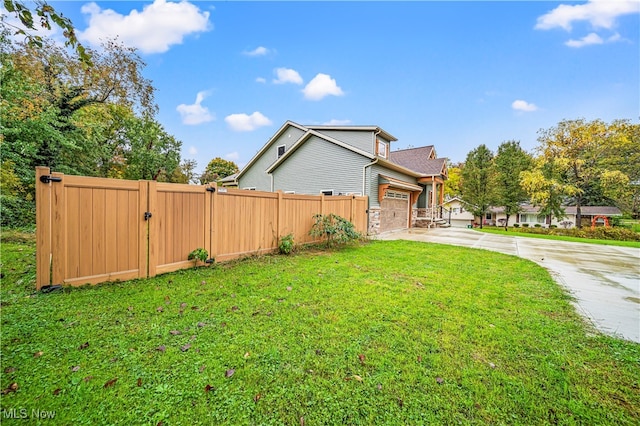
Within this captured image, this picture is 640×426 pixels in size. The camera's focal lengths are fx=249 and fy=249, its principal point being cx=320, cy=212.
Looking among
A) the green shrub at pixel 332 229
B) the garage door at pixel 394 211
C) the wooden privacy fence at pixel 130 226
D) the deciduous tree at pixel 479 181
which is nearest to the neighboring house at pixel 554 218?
the deciduous tree at pixel 479 181

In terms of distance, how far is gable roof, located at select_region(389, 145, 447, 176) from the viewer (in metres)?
18.6

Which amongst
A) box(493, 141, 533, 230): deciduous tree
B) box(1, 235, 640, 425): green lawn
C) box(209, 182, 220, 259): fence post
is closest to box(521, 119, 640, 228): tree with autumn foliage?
box(493, 141, 533, 230): deciduous tree

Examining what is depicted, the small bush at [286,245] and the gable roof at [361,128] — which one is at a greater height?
the gable roof at [361,128]

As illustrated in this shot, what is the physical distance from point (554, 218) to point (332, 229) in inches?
1568

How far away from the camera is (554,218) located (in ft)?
109

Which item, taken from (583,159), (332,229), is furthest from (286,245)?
(583,159)

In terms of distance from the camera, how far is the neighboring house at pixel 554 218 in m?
31.8

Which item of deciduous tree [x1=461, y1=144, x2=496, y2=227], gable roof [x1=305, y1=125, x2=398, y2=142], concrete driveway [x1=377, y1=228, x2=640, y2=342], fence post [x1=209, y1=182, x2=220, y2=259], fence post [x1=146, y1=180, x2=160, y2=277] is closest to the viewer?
concrete driveway [x1=377, y1=228, x2=640, y2=342]

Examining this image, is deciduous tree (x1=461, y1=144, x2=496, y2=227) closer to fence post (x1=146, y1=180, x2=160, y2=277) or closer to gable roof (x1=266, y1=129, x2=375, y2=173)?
gable roof (x1=266, y1=129, x2=375, y2=173)

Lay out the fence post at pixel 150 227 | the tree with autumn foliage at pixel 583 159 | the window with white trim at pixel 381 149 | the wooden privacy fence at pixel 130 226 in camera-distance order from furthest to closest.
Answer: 1. the tree with autumn foliage at pixel 583 159
2. the window with white trim at pixel 381 149
3. the fence post at pixel 150 227
4. the wooden privacy fence at pixel 130 226

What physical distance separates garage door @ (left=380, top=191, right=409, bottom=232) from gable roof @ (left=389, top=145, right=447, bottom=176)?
4.05 meters

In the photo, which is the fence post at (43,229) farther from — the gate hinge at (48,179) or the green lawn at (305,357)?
the green lawn at (305,357)

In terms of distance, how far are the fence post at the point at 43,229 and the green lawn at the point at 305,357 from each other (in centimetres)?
31

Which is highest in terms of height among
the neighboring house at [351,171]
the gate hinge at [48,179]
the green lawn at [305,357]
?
the neighboring house at [351,171]
